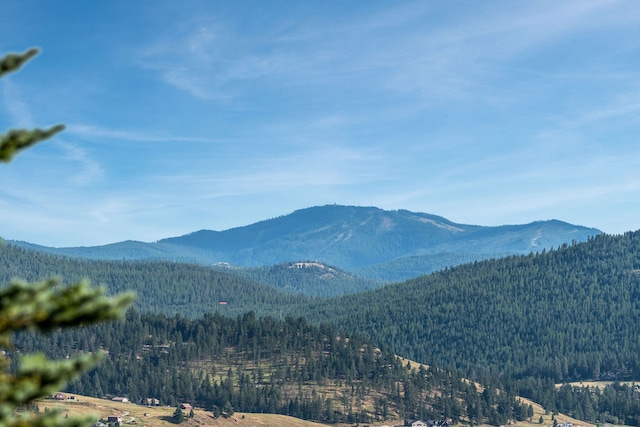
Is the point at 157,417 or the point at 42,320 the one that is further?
the point at 157,417

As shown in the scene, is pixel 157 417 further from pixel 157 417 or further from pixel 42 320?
pixel 42 320

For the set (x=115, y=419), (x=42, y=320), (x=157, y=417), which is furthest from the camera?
(x=157, y=417)

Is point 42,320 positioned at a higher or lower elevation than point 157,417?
higher

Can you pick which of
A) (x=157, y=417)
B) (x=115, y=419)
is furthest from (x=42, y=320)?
(x=157, y=417)

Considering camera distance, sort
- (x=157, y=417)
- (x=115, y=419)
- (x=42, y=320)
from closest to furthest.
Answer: (x=42, y=320) → (x=115, y=419) → (x=157, y=417)

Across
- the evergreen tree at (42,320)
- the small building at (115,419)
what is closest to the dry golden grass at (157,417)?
the small building at (115,419)

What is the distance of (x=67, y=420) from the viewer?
1262 cm

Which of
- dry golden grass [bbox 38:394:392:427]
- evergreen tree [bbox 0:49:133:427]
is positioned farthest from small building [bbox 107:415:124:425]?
evergreen tree [bbox 0:49:133:427]

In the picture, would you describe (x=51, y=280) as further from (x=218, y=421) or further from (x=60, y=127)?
(x=218, y=421)

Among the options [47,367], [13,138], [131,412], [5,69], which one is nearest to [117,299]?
[47,367]

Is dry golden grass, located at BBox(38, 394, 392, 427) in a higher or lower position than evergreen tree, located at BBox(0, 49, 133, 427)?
lower

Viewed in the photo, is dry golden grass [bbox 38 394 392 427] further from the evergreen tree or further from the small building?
the evergreen tree

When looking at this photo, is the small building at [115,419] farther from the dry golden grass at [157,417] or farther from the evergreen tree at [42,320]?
the evergreen tree at [42,320]

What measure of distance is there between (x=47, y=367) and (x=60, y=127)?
14.2 feet
